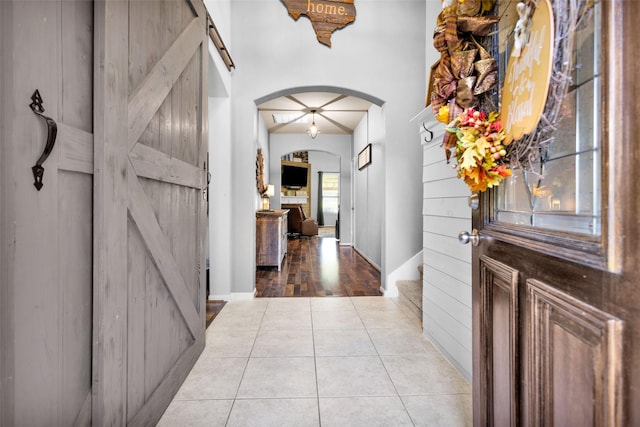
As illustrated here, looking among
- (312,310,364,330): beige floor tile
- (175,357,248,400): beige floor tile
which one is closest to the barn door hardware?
(175,357,248,400): beige floor tile

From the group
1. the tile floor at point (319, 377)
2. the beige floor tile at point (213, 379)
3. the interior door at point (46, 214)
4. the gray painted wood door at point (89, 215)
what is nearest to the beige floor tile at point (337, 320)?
the tile floor at point (319, 377)

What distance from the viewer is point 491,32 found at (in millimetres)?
1133

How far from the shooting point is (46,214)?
2.97 feet

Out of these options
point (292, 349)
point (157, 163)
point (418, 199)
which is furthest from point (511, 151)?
point (418, 199)

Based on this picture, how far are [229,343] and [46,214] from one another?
1.80m

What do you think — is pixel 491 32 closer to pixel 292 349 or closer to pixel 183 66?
pixel 183 66

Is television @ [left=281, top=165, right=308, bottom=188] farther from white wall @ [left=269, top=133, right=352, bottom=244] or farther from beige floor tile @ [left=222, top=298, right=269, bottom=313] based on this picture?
beige floor tile @ [left=222, top=298, right=269, bottom=313]

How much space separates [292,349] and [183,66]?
198 cm

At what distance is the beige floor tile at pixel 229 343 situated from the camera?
225cm

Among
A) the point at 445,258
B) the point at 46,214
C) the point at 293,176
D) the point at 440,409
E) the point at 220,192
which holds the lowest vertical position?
the point at 440,409

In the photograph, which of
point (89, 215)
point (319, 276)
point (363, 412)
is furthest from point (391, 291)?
point (89, 215)

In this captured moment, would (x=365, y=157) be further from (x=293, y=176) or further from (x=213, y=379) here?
(x=293, y=176)

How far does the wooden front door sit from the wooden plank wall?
87cm

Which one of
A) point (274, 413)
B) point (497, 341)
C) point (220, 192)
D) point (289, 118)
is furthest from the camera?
point (289, 118)
